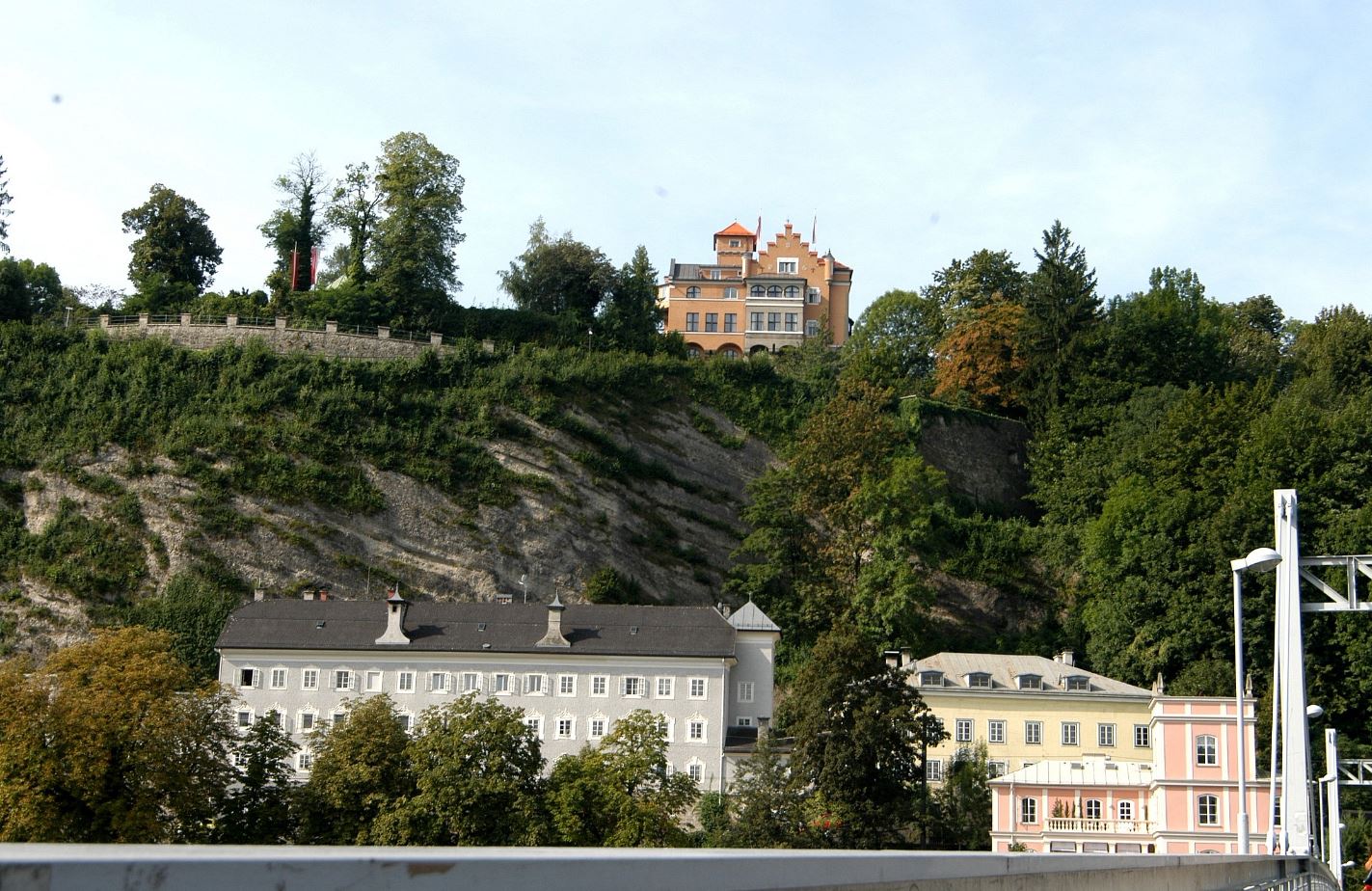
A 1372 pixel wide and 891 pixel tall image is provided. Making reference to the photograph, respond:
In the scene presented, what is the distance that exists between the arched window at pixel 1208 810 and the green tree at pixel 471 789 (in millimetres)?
23038

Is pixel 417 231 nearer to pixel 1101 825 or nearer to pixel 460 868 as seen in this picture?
pixel 1101 825

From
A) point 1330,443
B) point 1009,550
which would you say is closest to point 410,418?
point 1009,550

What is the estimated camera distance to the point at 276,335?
8031cm

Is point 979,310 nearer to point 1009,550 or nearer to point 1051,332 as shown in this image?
point 1051,332

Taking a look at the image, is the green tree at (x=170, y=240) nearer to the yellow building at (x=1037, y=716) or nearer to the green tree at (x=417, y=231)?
the green tree at (x=417, y=231)

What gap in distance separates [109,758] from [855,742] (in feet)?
75.3

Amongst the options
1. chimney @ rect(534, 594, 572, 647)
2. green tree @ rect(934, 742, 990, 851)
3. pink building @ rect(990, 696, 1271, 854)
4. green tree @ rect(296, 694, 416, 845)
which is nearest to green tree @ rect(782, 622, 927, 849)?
green tree @ rect(934, 742, 990, 851)

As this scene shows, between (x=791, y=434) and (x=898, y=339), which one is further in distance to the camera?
(x=898, y=339)

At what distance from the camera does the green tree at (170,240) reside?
91.1m

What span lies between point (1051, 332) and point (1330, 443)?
17297 mm

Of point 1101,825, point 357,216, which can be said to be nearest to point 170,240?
point 357,216

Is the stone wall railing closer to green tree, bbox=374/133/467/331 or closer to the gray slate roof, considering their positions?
green tree, bbox=374/133/467/331

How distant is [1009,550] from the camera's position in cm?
7531

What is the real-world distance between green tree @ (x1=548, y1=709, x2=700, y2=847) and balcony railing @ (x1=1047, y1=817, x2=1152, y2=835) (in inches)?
495
